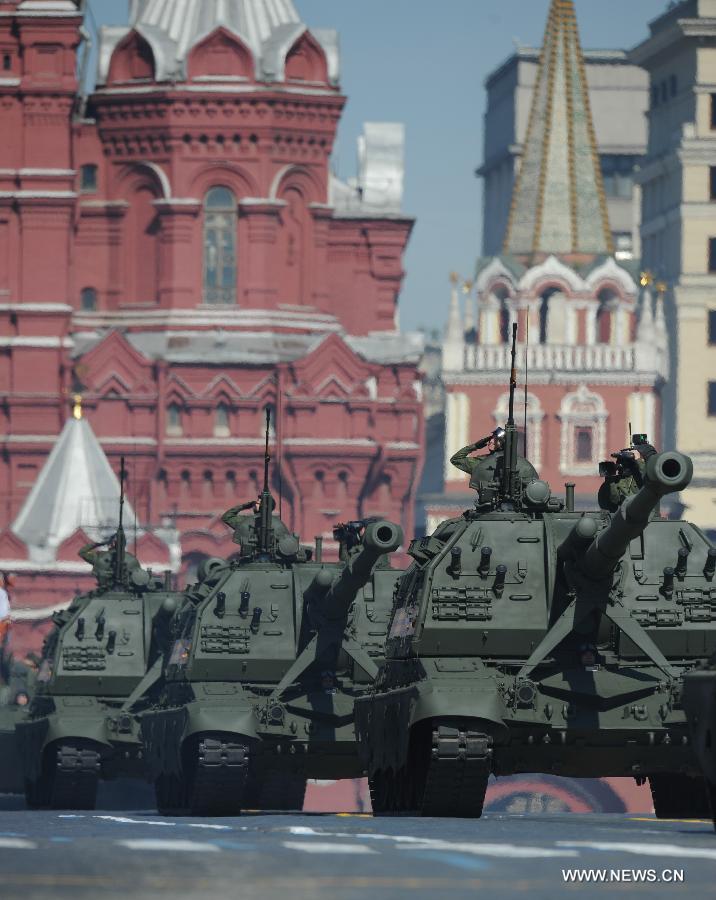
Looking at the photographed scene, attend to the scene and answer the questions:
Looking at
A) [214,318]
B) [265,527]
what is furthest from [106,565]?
[214,318]

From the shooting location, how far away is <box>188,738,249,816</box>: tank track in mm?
30812

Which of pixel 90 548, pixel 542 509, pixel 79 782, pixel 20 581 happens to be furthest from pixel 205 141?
pixel 542 509

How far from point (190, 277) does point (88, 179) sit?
505 cm

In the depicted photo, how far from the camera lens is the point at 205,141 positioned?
97188 millimetres

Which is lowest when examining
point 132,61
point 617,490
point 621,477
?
point 617,490

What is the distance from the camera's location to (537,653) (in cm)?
2553

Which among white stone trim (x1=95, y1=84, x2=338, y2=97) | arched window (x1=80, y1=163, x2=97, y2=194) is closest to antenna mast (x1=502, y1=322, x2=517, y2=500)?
white stone trim (x1=95, y1=84, x2=338, y2=97)

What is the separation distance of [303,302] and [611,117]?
85.7m

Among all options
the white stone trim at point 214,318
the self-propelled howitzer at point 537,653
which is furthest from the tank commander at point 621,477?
the white stone trim at point 214,318

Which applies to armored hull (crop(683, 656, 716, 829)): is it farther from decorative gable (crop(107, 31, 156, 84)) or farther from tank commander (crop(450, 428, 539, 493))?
decorative gable (crop(107, 31, 156, 84))

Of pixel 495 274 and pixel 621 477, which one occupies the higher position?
pixel 495 274

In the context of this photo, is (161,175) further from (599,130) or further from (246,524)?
(599,130)

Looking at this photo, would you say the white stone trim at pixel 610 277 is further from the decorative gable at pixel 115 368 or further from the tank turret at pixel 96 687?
the tank turret at pixel 96 687

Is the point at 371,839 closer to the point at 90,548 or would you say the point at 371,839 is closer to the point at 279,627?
the point at 279,627
